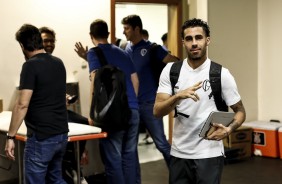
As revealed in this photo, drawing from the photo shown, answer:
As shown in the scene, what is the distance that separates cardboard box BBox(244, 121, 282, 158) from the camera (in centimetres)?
561

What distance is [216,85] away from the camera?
2316 mm

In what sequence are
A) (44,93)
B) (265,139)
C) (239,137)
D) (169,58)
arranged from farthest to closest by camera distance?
(265,139), (239,137), (169,58), (44,93)

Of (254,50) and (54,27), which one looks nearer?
(54,27)

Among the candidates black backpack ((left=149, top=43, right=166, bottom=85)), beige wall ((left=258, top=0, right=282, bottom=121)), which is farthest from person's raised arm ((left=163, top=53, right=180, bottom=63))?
beige wall ((left=258, top=0, right=282, bottom=121))

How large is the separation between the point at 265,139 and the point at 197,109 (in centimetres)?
362

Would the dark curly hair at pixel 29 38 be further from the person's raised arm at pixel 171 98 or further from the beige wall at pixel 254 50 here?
the beige wall at pixel 254 50

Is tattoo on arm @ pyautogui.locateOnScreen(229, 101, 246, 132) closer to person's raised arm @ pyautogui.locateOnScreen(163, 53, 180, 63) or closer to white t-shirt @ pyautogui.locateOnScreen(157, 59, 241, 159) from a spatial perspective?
white t-shirt @ pyautogui.locateOnScreen(157, 59, 241, 159)

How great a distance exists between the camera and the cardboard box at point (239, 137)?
550 cm

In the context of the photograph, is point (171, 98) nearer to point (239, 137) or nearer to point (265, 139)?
point (239, 137)

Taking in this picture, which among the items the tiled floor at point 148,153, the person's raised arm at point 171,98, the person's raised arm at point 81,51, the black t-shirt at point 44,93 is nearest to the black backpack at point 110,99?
the black t-shirt at point 44,93

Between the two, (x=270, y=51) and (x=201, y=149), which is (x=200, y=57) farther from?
(x=270, y=51)

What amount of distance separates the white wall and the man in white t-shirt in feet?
7.30

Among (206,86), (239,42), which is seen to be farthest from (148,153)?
(206,86)

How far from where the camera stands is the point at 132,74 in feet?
12.2
